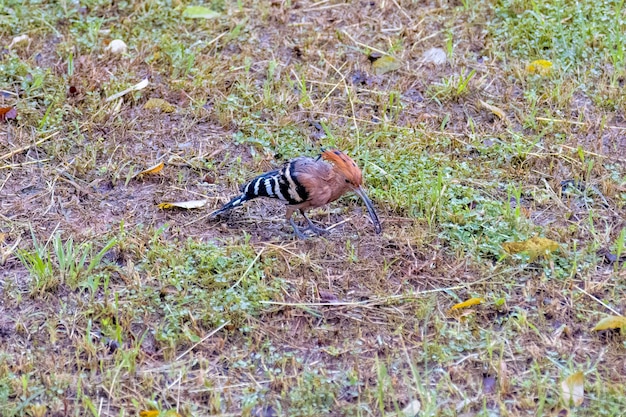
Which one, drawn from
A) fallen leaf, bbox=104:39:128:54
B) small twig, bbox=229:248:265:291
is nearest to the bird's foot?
small twig, bbox=229:248:265:291

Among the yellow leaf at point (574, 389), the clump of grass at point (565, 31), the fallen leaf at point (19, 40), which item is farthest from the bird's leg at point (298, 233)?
the fallen leaf at point (19, 40)

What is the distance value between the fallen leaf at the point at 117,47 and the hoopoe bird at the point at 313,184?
7.52ft

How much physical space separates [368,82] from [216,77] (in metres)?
1.17

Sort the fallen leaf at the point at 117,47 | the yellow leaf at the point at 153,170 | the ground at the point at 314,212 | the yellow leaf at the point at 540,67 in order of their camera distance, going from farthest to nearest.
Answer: the fallen leaf at the point at 117,47 < the yellow leaf at the point at 540,67 < the yellow leaf at the point at 153,170 < the ground at the point at 314,212

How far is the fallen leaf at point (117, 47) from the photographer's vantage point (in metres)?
6.91

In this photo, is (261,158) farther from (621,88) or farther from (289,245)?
(621,88)

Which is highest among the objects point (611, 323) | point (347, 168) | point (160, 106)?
point (347, 168)

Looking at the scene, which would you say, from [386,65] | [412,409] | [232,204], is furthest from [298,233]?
[386,65]

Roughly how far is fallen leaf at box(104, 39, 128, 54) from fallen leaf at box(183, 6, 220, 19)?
2.11 ft

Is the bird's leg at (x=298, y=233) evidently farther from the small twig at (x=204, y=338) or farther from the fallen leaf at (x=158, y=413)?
the fallen leaf at (x=158, y=413)

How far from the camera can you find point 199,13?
7344 millimetres

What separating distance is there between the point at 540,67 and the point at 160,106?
2.88 metres

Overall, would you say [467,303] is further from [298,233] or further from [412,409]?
[298,233]

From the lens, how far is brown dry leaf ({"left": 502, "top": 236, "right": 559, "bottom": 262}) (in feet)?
16.1
